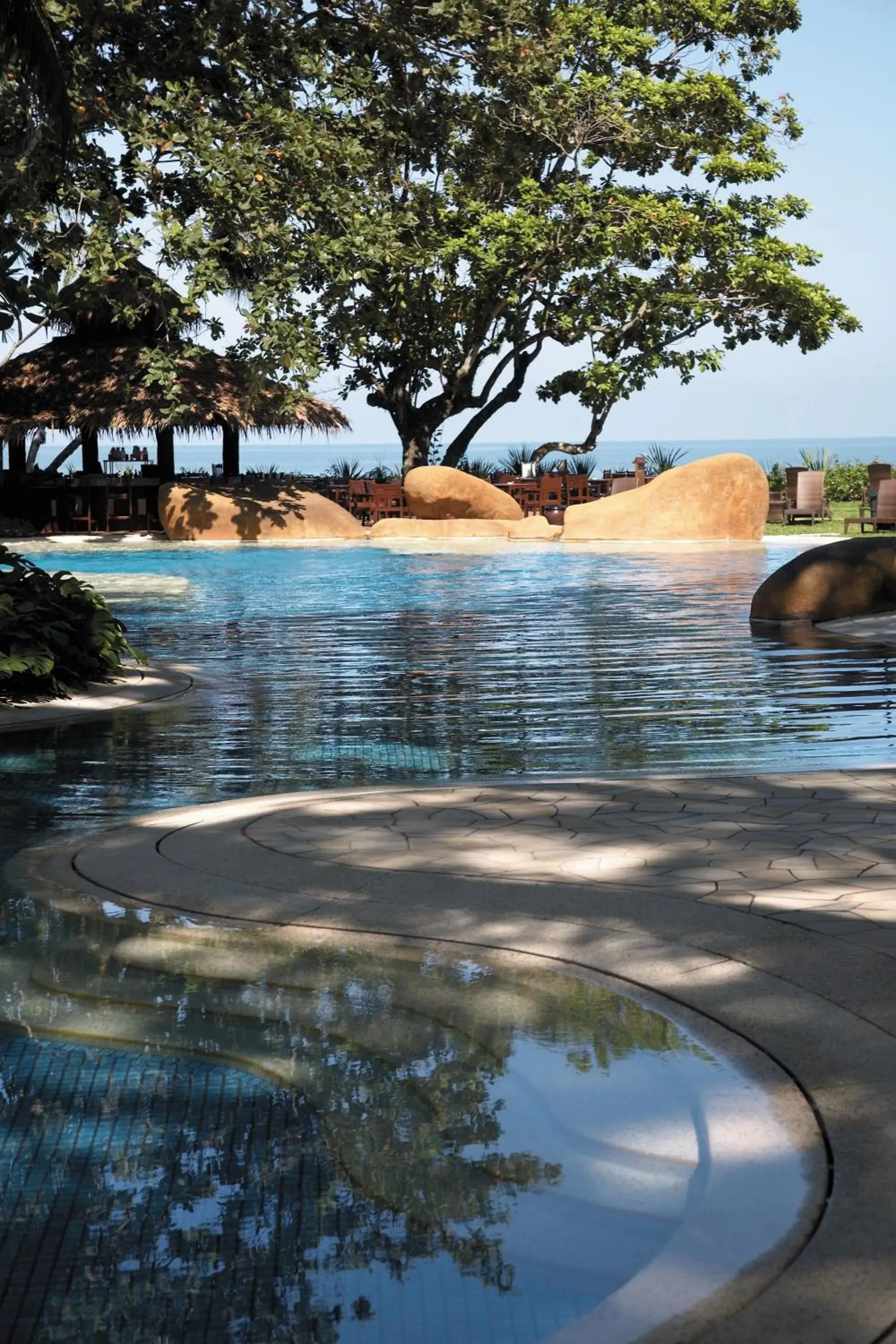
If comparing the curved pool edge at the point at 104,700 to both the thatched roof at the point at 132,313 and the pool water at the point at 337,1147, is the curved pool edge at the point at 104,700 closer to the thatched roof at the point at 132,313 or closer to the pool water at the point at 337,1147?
the pool water at the point at 337,1147

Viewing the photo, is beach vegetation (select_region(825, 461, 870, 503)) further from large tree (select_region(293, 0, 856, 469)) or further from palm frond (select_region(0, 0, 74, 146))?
palm frond (select_region(0, 0, 74, 146))

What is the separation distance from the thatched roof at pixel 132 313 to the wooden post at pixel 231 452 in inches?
99.7

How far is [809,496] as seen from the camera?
29.0m

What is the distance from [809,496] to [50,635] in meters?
21.7

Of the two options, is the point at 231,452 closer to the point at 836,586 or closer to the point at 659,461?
the point at 659,461

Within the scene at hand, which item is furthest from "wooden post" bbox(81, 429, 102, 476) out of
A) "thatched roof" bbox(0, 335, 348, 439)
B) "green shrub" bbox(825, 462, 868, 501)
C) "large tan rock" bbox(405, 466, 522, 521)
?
"green shrub" bbox(825, 462, 868, 501)

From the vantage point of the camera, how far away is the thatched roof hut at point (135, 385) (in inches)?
1103

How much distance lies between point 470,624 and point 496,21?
54.1ft

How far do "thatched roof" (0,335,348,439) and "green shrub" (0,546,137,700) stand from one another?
17.6 metres

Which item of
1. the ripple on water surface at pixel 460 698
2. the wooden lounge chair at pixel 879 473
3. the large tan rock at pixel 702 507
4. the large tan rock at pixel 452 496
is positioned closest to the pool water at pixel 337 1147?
the ripple on water surface at pixel 460 698

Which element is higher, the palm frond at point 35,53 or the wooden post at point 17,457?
the palm frond at point 35,53

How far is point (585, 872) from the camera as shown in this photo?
16.3ft

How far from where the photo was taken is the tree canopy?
77.5ft

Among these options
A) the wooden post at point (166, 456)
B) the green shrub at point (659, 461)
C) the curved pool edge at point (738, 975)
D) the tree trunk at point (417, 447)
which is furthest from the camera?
the green shrub at point (659, 461)
